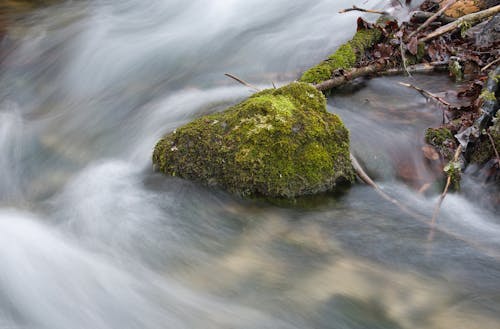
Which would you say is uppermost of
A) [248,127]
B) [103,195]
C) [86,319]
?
[248,127]

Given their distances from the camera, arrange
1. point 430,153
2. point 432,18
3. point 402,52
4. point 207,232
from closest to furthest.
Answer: point 207,232
point 430,153
point 402,52
point 432,18

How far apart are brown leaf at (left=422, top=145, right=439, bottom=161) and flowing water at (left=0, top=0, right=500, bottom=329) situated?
62mm

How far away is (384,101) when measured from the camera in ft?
15.9

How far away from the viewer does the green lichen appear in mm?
4836

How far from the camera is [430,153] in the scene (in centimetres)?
403

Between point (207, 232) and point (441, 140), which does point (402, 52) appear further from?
point (207, 232)

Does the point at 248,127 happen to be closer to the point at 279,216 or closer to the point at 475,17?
the point at 279,216

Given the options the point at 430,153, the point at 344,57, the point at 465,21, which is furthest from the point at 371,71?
the point at 430,153

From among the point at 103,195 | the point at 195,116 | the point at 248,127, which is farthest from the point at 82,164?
the point at 248,127

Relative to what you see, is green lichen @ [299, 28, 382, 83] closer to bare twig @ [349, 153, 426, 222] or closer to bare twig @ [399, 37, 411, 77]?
bare twig @ [399, 37, 411, 77]

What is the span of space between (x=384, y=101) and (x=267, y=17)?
3.20 m

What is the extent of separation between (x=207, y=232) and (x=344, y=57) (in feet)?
8.54

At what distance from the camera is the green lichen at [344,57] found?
15.9 feet

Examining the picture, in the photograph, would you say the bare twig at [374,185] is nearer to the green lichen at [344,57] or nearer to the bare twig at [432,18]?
the green lichen at [344,57]
